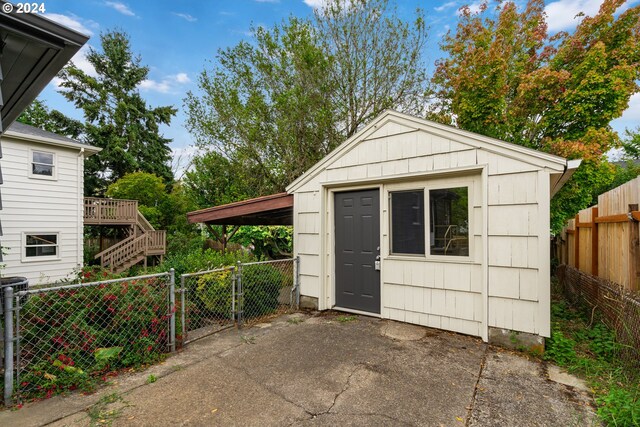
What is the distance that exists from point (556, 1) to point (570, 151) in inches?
171

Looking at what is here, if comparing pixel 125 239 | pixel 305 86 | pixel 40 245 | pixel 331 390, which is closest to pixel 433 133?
pixel 331 390

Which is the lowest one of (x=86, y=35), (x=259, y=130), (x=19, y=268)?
(x=19, y=268)

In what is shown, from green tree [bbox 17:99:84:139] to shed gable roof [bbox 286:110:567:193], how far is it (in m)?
23.4

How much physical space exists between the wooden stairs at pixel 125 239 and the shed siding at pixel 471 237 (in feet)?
34.5

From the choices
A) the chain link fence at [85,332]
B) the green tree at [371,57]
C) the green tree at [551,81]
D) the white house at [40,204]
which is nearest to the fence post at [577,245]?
the green tree at [551,81]

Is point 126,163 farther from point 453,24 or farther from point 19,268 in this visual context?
point 453,24

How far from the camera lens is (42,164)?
32.4 feet

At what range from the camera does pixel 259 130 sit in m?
11.6

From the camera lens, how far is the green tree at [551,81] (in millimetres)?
6520

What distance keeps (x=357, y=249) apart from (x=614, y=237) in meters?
3.62

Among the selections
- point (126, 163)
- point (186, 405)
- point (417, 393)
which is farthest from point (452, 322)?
point (126, 163)

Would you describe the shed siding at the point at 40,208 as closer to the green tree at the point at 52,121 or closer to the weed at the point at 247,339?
the weed at the point at 247,339

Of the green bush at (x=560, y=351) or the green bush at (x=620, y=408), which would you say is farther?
the green bush at (x=560, y=351)

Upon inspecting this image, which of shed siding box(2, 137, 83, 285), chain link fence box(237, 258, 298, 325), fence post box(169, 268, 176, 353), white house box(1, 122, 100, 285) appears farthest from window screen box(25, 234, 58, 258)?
fence post box(169, 268, 176, 353)
